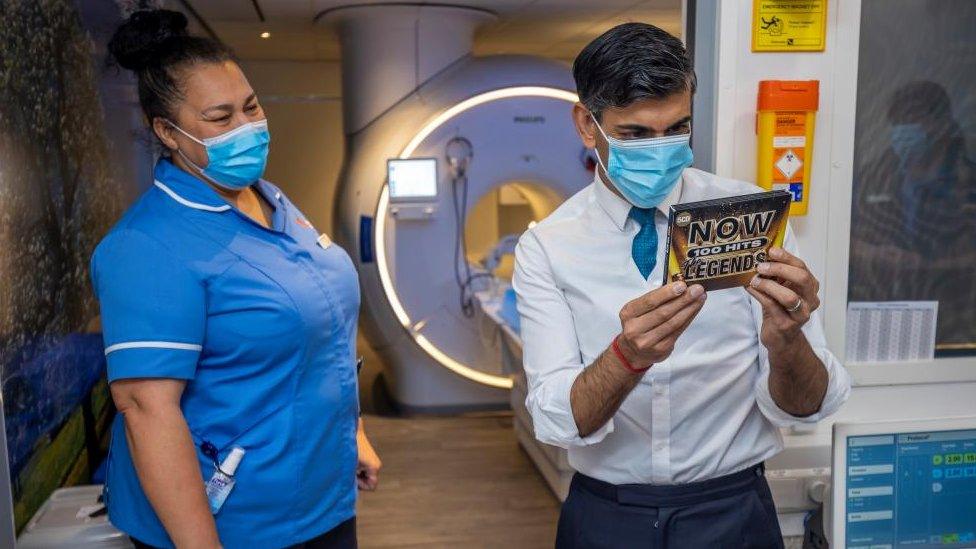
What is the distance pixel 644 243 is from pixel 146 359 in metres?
0.83

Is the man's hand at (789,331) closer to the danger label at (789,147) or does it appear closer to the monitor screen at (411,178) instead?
the danger label at (789,147)

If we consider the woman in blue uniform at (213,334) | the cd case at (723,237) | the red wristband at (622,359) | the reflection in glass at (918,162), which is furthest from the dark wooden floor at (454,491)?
the cd case at (723,237)

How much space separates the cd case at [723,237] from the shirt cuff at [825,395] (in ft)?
0.83

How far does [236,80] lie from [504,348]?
11.1ft

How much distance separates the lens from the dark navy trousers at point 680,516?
1.30 m

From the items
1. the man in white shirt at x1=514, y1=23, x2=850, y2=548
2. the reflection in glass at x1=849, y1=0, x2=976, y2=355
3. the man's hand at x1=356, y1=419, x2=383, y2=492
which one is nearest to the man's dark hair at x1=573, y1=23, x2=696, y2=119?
the man in white shirt at x1=514, y1=23, x2=850, y2=548

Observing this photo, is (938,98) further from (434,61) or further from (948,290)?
(434,61)

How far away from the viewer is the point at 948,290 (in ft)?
5.62

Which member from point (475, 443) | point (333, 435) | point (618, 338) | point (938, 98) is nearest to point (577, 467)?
point (618, 338)

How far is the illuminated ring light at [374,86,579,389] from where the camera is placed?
4.87 metres

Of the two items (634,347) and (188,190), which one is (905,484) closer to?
(634,347)

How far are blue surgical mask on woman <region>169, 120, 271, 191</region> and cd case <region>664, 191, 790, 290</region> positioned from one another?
839 mm

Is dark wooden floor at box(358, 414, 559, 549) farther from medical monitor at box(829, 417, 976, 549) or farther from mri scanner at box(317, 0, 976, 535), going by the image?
medical monitor at box(829, 417, 976, 549)

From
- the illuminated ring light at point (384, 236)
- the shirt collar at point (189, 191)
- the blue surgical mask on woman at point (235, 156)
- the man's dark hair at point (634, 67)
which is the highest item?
Result: the man's dark hair at point (634, 67)
